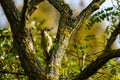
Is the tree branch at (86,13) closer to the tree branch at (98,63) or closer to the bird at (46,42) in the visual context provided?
the bird at (46,42)

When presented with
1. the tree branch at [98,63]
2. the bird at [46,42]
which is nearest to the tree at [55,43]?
the tree branch at [98,63]

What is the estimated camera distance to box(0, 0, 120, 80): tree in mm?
3375

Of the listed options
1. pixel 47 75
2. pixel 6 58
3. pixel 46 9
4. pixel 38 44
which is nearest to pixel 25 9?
pixel 47 75

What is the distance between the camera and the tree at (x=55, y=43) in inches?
133

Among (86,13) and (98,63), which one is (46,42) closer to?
(86,13)

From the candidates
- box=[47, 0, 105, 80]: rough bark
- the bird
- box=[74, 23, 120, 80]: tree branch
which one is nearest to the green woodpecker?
the bird

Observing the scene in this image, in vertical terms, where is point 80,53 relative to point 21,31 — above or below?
below

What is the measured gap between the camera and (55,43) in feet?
12.1

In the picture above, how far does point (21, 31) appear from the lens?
3529 mm

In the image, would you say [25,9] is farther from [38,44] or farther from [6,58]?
[38,44]

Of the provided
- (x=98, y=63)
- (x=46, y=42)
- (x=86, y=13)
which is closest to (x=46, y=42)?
(x=46, y=42)

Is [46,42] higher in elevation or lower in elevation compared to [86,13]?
lower

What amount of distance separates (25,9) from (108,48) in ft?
2.18

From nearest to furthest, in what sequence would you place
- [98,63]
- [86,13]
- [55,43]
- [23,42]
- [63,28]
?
[98,63], [23,42], [55,43], [63,28], [86,13]
